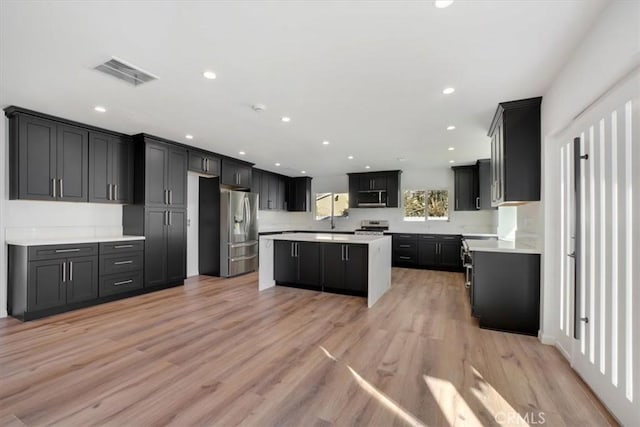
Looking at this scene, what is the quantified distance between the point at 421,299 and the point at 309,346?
2.33 m

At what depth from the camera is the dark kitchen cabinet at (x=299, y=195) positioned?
8726 millimetres

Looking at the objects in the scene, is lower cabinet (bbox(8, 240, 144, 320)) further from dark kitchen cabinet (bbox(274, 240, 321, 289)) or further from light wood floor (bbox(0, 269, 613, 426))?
dark kitchen cabinet (bbox(274, 240, 321, 289))

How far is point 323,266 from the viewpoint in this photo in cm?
464

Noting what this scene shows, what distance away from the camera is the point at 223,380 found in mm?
2115

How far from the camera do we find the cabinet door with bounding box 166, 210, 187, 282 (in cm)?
488

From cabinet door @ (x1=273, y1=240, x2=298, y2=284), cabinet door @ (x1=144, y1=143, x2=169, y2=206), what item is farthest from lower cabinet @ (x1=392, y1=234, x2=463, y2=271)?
cabinet door @ (x1=144, y1=143, x2=169, y2=206)

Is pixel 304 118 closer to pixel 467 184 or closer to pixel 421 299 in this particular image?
pixel 421 299

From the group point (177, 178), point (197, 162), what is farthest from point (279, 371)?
point (197, 162)

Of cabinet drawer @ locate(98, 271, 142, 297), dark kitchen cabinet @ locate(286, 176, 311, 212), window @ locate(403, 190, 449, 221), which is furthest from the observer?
dark kitchen cabinet @ locate(286, 176, 311, 212)

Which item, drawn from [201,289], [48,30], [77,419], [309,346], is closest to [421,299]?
[309,346]

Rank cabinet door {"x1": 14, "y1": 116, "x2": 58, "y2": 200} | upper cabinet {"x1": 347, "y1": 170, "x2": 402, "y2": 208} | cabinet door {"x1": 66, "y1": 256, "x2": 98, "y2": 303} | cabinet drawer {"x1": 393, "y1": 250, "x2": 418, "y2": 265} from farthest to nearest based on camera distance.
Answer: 1. upper cabinet {"x1": 347, "y1": 170, "x2": 402, "y2": 208}
2. cabinet drawer {"x1": 393, "y1": 250, "x2": 418, "y2": 265}
3. cabinet door {"x1": 66, "y1": 256, "x2": 98, "y2": 303}
4. cabinet door {"x1": 14, "y1": 116, "x2": 58, "y2": 200}

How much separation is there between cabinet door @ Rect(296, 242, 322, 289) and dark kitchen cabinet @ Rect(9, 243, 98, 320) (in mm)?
2924

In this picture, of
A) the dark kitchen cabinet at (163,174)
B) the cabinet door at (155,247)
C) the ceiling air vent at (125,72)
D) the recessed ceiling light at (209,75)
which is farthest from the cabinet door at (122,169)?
the recessed ceiling light at (209,75)

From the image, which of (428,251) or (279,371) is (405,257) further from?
(279,371)
